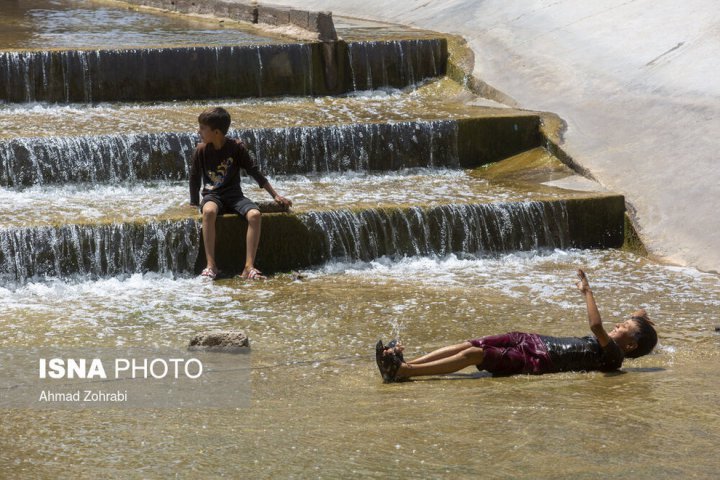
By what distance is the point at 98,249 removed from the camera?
336 inches

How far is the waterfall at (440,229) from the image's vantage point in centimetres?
901

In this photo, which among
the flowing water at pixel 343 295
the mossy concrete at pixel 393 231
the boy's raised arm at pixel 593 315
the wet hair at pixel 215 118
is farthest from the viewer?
the mossy concrete at pixel 393 231

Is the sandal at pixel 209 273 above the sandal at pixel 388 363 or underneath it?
underneath

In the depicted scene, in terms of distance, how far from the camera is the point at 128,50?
41.1 ft

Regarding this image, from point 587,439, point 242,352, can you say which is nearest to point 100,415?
point 242,352

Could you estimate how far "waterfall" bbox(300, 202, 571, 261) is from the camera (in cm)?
901

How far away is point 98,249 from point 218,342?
8.18 ft

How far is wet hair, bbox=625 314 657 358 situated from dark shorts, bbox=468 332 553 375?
46 cm

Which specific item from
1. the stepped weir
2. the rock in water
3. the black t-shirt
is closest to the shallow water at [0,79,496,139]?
the stepped weir

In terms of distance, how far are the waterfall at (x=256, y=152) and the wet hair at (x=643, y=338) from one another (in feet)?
18.1

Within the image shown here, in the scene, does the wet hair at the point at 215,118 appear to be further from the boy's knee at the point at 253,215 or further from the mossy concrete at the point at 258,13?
the mossy concrete at the point at 258,13

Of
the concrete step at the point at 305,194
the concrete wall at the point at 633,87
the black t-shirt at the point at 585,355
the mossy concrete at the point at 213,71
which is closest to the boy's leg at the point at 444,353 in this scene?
the black t-shirt at the point at 585,355

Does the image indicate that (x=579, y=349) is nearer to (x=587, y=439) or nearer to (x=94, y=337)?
(x=587, y=439)

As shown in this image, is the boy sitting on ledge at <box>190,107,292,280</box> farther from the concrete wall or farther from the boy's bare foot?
the concrete wall
